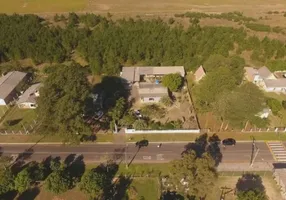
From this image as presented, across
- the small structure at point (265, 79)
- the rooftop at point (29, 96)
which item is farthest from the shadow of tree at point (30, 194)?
the small structure at point (265, 79)

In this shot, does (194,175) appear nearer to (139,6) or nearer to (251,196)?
(251,196)

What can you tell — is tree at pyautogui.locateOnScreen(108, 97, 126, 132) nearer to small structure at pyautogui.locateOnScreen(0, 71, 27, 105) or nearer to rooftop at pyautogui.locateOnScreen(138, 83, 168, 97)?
rooftop at pyautogui.locateOnScreen(138, 83, 168, 97)

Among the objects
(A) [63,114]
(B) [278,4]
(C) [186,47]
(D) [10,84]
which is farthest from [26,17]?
(B) [278,4]

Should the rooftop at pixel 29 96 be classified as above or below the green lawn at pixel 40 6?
below

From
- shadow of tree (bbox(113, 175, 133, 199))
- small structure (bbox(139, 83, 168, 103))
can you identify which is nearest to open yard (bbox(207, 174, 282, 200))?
shadow of tree (bbox(113, 175, 133, 199))

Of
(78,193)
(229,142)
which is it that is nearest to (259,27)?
(229,142)

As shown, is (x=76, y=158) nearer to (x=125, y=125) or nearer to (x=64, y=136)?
(x=64, y=136)

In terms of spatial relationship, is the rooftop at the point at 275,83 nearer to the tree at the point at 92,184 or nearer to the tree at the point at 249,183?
the tree at the point at 249,183
